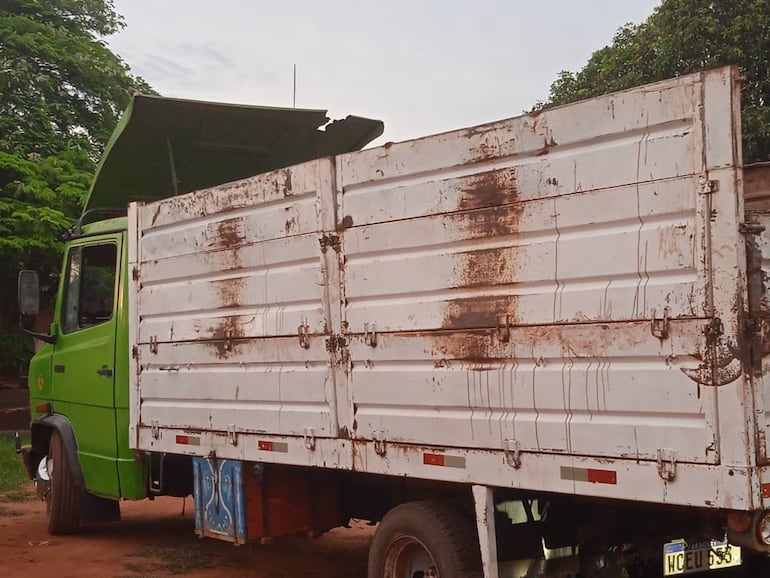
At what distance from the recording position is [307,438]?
501 centimetres

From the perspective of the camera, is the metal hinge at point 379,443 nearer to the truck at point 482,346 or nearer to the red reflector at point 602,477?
the truck at point 482,346

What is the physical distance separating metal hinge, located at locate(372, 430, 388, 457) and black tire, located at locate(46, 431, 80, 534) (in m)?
3.69

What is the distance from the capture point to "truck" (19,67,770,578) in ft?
11.3

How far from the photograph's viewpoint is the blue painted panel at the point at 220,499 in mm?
5559

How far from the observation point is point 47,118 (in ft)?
51.6

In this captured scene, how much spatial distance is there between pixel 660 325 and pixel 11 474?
32.4 ft

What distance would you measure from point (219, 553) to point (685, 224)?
479 centimetres

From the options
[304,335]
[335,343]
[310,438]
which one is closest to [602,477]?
[335,343]

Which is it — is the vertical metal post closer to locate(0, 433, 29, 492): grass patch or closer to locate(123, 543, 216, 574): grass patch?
locate(123, 543, 216, 574): grass patch

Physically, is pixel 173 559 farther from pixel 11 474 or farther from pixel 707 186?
pixel 11 474

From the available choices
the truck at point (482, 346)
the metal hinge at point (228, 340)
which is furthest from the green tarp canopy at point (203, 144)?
the metal hinge at point (228, 340)

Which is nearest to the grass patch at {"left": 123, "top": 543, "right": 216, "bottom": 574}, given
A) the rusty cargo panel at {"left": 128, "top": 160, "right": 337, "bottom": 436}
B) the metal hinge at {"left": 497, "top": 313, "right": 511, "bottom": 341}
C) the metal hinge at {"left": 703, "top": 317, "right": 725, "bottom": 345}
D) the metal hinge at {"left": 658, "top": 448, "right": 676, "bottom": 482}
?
the rusty cargo panel at {"left": 128, "top": 160, "right": 337, "bottom": 436}

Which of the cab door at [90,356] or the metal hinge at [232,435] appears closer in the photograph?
the metal hinge at [232,435]

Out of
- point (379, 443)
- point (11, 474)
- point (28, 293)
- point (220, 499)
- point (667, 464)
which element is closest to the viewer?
point (667, 464)
